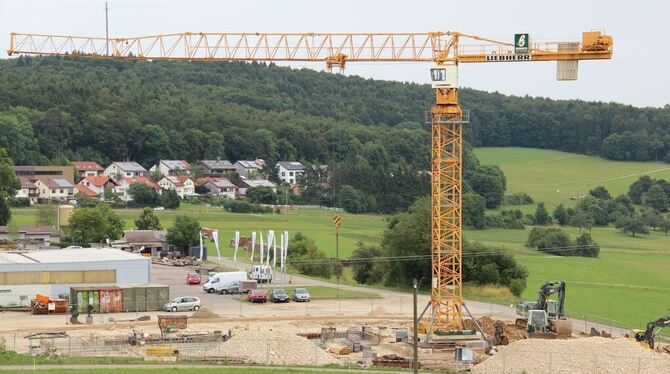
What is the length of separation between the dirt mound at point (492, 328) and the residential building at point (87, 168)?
8009 cm

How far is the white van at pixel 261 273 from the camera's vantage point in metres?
65.2

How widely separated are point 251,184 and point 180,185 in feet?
33.7

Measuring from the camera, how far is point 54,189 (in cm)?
11394

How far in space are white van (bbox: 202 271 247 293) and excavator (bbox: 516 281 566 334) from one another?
52.0ft

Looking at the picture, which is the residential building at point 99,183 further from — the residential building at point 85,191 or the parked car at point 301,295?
the parked car at point 301,295

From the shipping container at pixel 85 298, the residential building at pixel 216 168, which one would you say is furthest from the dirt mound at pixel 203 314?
the residential building at pixel 216 168

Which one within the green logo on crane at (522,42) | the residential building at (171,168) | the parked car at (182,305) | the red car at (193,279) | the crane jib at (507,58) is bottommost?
the parked car at (182,305)

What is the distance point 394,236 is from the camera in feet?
229

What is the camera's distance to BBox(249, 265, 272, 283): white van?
65188 millimetres

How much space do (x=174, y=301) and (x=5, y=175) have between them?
42.1 m

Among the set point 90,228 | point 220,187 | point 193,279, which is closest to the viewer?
point 193,279

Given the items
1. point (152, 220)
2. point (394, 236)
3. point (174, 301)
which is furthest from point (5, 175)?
point (174, 301)

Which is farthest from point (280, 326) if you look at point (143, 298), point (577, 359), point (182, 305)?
point (577, 359)

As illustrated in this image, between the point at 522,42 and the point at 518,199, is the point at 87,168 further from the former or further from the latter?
the point at 522,42
